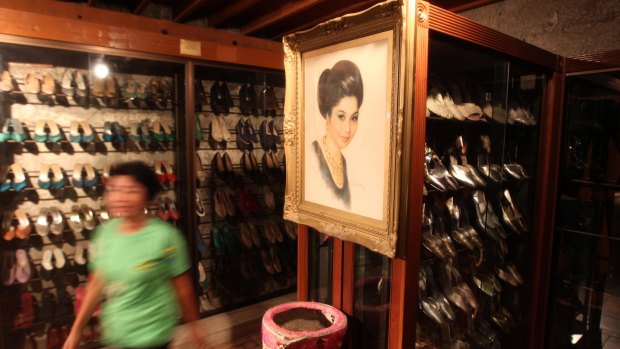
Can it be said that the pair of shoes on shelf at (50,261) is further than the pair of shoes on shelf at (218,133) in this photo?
No

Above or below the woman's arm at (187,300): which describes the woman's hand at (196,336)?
below

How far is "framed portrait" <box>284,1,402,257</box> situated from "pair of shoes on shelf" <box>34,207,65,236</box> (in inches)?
72.5

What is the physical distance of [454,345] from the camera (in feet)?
6.82

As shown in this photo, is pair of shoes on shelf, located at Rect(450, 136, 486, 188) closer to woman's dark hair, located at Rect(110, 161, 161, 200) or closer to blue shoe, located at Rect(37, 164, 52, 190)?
woman's dark hair, located at Rect(110, 161, 161, 200)

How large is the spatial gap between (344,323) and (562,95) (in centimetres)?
190

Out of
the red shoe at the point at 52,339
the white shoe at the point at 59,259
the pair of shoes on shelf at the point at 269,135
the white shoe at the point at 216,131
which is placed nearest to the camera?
the red shoe at the point at 52,339

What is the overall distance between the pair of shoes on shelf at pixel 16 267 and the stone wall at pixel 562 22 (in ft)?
12.3

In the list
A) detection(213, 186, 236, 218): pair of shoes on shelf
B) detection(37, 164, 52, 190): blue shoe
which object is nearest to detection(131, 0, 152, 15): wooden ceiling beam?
detection(37, 164, 52, 190): blue shoe

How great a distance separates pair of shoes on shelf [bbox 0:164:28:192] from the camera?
252 centimetres

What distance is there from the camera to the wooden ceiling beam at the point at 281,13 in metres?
2.88

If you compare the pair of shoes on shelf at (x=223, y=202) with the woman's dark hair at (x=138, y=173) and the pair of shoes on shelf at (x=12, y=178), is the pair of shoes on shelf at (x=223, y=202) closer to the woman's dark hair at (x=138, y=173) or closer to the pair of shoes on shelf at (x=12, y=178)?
the pair of shoes on shelf at (x=12, y=178)

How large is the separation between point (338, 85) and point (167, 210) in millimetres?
2082

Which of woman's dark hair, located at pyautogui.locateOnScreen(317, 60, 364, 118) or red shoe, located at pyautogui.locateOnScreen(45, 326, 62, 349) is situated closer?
woman's dark hair, located at pyautogui.locateOnScreen(317, 60, 364, 118)

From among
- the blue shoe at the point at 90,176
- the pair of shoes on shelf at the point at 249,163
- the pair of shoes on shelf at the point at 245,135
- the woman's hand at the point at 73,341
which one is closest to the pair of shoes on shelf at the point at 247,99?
the pair of shoes on shelf at the point at 245,135
